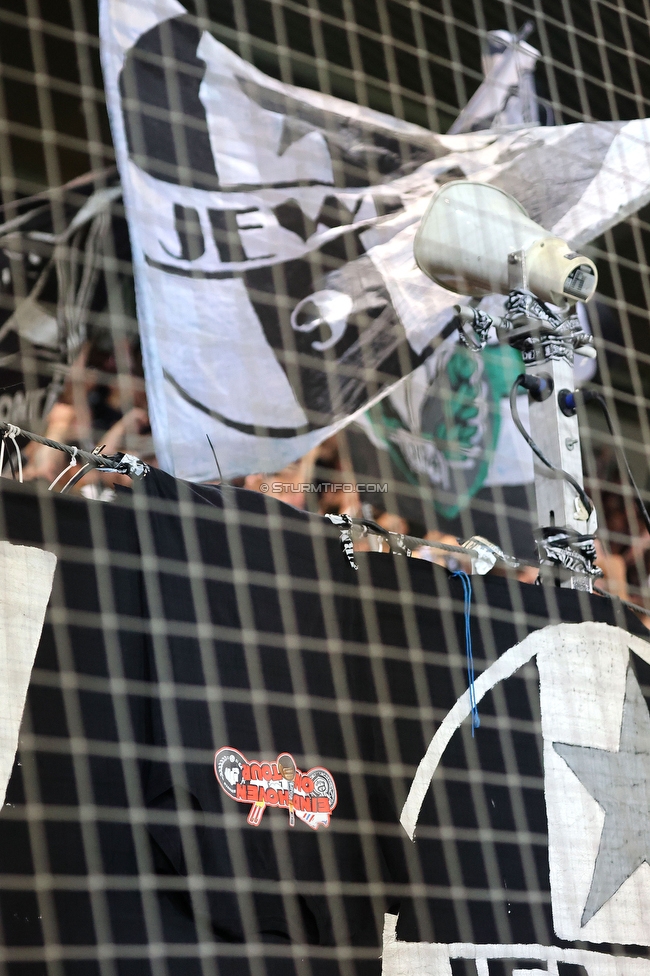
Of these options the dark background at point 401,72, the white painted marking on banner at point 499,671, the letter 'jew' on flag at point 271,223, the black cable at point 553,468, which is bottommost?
the white painted marking on banner at point 499,671

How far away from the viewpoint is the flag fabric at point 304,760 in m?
1.42

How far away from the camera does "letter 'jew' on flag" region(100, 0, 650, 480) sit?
237 centimetres

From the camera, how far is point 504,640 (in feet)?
6.21

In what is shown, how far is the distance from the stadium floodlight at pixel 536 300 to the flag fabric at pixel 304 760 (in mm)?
200

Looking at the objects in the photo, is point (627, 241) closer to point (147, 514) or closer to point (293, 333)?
point (293, 333)

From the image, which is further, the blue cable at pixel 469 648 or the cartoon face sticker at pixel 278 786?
the blue cable at pixel 469 648

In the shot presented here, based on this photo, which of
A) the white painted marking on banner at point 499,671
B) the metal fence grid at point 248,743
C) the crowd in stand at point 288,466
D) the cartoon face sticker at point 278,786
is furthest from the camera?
the crowd in stand at point 288,466

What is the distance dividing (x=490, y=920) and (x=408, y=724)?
1.01 ft

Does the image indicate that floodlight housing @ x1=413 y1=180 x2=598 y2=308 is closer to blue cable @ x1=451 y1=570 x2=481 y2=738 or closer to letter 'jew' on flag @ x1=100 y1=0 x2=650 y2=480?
letter 'jew' on flag @ x1=100 y1=0 x2=650 y2=480

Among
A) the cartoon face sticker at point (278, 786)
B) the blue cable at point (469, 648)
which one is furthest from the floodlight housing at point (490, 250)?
the cartoon face sticker at point (278, 786)

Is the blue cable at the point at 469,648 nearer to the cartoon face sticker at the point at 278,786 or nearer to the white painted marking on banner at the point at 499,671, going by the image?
the white painted marking on banner at the point at 499,671

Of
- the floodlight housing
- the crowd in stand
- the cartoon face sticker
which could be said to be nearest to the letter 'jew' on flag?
the crowd in stand

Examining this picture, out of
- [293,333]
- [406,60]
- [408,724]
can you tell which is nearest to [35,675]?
[408,724]

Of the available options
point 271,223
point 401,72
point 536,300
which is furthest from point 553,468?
point 401,72
